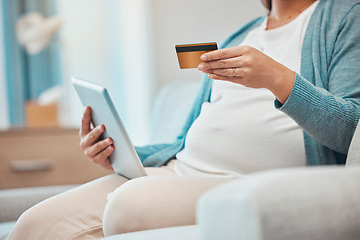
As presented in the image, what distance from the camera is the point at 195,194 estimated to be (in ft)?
2.44

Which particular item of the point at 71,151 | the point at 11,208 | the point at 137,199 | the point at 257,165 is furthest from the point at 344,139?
the point at 71,151

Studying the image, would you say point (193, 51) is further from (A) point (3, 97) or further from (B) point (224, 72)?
(A) point (3, 97)

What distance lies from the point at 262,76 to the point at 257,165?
0.24 metres

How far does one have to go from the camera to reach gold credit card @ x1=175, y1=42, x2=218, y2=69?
801 mm

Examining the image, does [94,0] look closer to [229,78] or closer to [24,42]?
[24,42]

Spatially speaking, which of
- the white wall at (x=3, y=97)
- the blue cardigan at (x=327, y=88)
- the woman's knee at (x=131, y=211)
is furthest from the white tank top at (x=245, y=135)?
the white wall at (x=3, y=97)

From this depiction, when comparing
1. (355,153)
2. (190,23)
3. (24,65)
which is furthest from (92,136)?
(24,65)

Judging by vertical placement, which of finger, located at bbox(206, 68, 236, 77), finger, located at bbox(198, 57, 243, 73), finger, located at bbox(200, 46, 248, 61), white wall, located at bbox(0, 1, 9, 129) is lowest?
white wall, located at bbox(0, 1, 9, 129)

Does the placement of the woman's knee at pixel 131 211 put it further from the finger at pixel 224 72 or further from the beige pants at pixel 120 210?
the finger at pixel 224 72

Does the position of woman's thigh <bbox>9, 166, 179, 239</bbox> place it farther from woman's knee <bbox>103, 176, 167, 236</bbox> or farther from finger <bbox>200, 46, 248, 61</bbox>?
finger <bbox>200, 46, 248, 61</bbox>

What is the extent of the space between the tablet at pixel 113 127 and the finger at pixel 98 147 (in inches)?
0.5

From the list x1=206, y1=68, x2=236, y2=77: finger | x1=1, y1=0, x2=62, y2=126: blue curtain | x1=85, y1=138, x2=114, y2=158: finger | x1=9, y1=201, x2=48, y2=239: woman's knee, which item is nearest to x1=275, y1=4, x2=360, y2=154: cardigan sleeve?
x1=206, y1=68, x2=236, y2=77: finger

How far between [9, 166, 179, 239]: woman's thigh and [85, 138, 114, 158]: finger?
10 centimetres

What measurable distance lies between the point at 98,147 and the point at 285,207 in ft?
2.04
